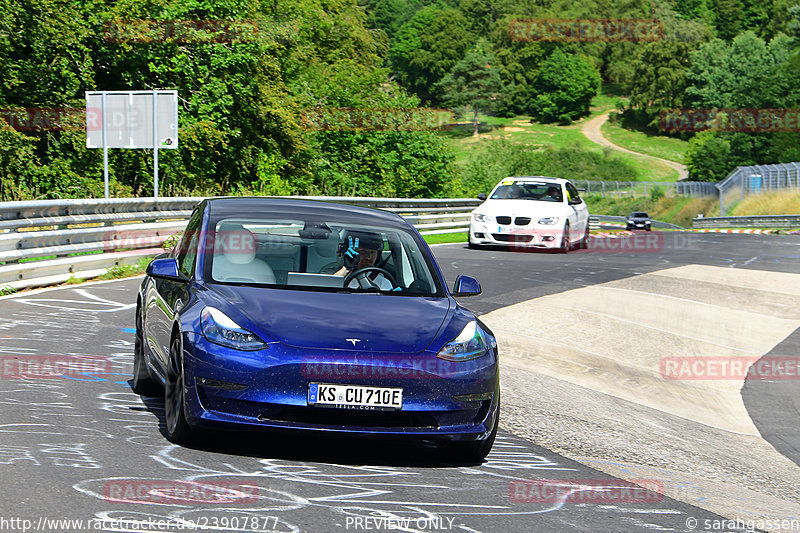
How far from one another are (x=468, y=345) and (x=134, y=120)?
1838 cm

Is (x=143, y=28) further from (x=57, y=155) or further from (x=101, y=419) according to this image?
(x=101, y=419)

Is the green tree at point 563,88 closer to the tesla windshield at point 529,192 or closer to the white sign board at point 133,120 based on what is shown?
the tesla windshield at point 529,192

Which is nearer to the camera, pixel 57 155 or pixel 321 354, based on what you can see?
pixel 321 354

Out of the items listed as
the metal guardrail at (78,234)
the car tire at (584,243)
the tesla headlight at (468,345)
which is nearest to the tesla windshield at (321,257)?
the tesla headlight at (468,345)

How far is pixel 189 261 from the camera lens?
716 centimetres

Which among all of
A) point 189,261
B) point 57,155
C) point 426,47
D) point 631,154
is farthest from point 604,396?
point 426,47

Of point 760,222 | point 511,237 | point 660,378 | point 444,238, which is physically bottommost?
point 760,222

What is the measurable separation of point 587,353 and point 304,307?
23.6 ft

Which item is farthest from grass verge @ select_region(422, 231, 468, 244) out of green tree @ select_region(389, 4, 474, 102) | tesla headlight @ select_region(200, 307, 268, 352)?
green tree @ select_region(389, 4, 474, 102)

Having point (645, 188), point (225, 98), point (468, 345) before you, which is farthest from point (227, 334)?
point (645, 188)

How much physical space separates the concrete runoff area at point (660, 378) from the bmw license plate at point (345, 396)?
5.73 ft

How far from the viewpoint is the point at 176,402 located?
20.1 ft

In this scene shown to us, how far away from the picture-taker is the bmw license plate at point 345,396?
5.77m

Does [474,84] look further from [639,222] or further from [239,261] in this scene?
[239,261]
